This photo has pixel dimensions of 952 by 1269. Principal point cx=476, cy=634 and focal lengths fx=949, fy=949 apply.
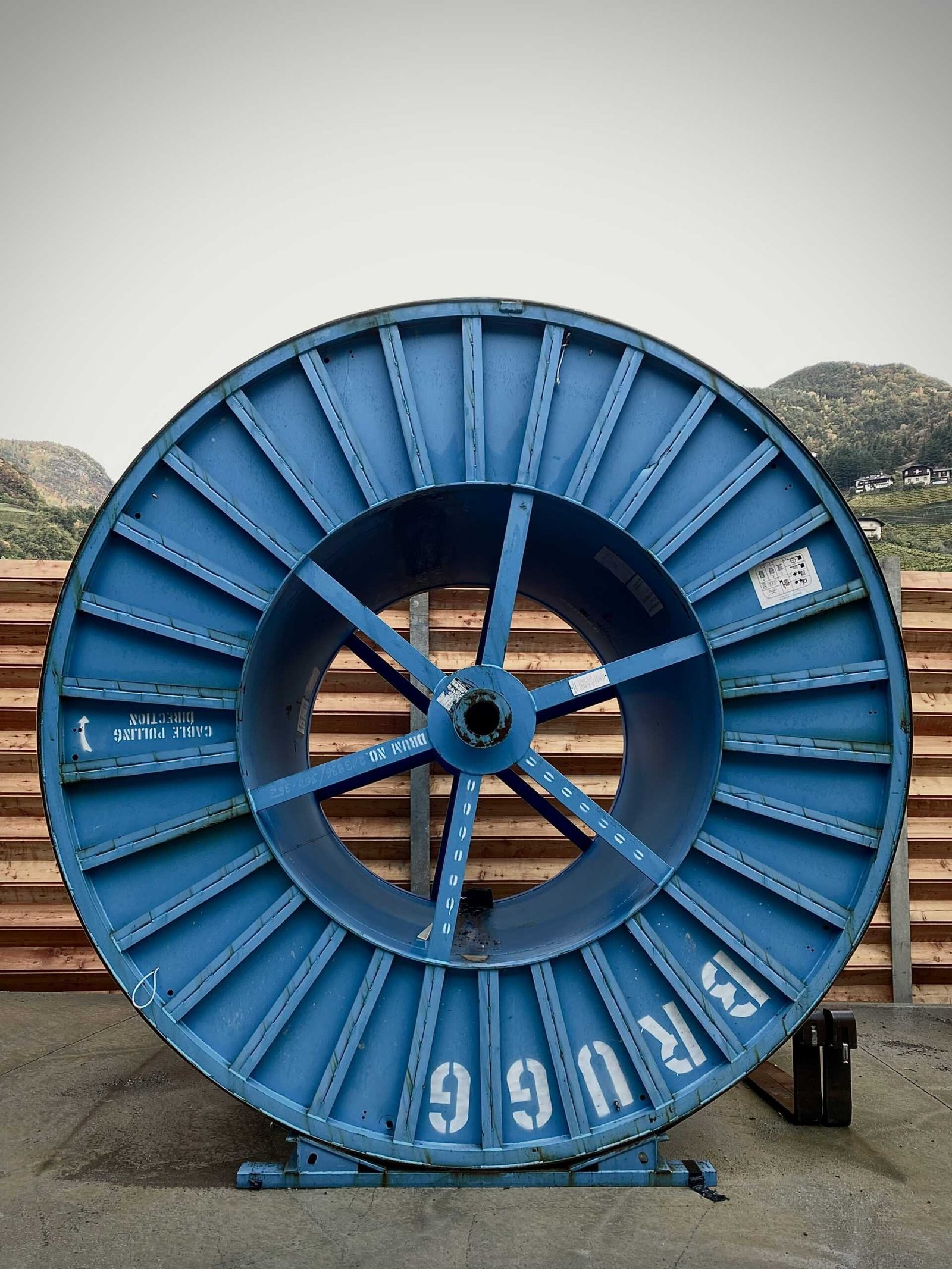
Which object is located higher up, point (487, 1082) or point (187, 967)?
point (187, 967)

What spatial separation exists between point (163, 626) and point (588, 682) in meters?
1.93

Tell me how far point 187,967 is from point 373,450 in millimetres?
2426

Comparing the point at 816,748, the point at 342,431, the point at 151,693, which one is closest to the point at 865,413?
the point at 816,748

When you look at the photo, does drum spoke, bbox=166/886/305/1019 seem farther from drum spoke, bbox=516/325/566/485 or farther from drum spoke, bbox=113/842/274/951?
drum spoke, bbox=516/325/566/485

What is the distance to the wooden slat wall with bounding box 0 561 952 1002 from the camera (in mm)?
7523

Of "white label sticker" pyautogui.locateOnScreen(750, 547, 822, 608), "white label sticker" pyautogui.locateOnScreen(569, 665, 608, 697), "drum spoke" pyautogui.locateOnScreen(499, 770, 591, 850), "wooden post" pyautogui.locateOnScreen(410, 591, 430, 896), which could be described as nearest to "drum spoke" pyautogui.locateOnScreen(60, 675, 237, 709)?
"white label sticker" pyautogui.locateOnScreen(569, 665, 608, 697)

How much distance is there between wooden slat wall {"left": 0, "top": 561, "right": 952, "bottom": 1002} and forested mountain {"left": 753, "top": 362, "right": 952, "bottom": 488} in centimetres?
1456

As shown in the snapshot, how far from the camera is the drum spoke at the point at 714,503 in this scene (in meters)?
4.37

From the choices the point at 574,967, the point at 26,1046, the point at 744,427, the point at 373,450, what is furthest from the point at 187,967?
the point at 744,427

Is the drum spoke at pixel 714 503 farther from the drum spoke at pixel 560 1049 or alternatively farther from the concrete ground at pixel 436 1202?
the concrete ground at pixel 436 1202

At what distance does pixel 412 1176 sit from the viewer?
4.09m

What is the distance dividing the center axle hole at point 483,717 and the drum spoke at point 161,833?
1.05 m

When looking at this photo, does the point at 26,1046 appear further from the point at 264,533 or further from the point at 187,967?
the point at 264,533

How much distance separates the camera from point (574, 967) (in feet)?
14.0
